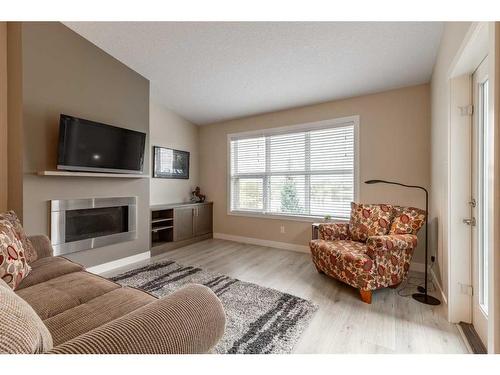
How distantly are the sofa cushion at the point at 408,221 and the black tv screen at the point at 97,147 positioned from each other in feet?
10.7

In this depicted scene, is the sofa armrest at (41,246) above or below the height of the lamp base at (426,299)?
above

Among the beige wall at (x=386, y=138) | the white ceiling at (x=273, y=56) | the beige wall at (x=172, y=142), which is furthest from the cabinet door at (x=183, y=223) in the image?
the white ceiling at (x=273, y=56)

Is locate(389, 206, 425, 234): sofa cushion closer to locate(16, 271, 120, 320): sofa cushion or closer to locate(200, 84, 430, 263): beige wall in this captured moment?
locate(200, 84, 430, 263): beige wall

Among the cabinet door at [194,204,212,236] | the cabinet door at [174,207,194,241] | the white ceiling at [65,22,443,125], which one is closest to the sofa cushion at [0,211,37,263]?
the white ceiling at [65,22,443,125]

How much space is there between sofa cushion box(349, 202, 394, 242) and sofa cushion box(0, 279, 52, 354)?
2.80m

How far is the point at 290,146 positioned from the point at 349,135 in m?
0.93

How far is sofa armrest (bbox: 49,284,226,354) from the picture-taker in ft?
2.19

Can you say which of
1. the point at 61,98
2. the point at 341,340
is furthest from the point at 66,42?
the point at 341,340

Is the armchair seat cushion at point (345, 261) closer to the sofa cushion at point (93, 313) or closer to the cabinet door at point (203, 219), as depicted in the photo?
the sofa cushion at point (93, 313)

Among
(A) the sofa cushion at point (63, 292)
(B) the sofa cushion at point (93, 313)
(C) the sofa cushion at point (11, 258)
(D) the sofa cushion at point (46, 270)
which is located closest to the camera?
(B) the sofa cushion at point (93, 313)

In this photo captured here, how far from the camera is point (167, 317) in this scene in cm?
80

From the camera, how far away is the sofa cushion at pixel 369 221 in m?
2.66

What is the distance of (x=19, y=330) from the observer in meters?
0.57

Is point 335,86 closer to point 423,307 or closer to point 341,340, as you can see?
point 423,307
